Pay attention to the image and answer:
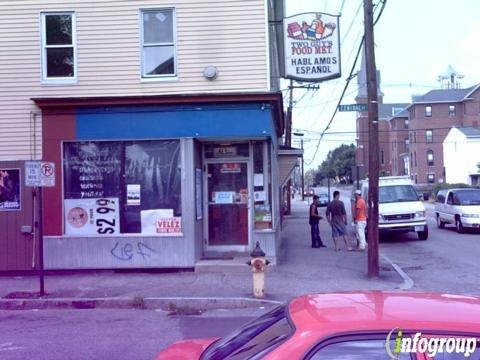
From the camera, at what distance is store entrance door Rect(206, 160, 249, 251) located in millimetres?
15828

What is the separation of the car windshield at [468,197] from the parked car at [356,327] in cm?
2443

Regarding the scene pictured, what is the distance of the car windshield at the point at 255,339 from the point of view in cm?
324

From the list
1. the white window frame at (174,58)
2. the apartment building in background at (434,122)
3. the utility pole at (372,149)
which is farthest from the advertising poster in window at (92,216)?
the apartment building in background at (434,122)

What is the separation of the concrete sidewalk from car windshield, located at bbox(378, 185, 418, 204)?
8.23 metres

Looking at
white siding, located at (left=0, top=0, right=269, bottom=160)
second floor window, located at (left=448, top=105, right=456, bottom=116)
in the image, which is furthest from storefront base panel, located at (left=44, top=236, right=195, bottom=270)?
second floor window, located at (left=448, top=105, right=456, bottom=116)

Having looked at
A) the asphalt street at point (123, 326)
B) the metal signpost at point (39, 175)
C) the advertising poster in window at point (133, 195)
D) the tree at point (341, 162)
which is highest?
the tree at point (341, 162)

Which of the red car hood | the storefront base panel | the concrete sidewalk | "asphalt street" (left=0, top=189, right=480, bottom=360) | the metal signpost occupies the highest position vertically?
the metal signpost

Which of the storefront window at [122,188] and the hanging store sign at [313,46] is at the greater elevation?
the hanging store sign at [313,46]

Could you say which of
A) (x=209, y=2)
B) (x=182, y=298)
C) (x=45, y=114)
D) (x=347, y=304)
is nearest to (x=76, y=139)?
(x=45, y=114)

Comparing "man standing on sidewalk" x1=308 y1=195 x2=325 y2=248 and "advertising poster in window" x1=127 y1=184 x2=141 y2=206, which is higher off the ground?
"advertising poster in window" x1=127 y1=184 x2=141 y2=206

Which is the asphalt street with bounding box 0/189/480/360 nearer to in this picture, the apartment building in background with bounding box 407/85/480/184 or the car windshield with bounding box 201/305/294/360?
the car windshield with bounding box 201/305/294/360

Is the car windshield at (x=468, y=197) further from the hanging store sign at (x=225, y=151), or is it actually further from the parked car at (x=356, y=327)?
the parked car at (x=356, y=327)

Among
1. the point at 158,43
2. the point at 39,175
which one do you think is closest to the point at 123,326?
the point at 39,175

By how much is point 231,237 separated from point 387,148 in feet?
295
